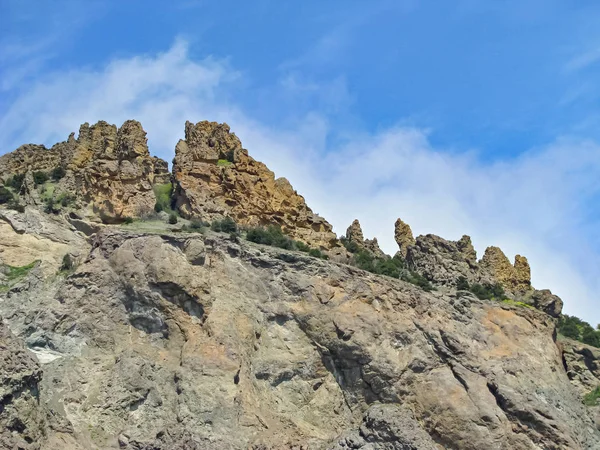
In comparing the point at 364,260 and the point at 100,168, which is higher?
the point at 364,260

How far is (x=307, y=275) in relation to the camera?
4309 cm

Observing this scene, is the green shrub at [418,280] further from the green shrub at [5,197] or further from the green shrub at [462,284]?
the green shrub at [5,197]

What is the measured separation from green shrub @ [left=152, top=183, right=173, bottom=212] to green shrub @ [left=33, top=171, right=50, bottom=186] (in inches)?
229

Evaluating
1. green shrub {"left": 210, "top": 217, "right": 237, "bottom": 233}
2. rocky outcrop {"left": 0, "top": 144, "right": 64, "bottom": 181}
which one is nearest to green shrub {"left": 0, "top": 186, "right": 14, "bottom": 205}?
rocky outcrop {"left": 0, "top": 144, "right": 64, "bottom": 181}

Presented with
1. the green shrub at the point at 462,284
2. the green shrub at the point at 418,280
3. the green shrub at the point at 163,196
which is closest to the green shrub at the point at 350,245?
the green shrub at the point at 418,280

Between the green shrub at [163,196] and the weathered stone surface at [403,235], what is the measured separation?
49.9 ft

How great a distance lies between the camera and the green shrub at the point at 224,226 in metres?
47.3

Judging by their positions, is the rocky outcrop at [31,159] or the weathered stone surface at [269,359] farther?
the rocky outcrop at [31,159]

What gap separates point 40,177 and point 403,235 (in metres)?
23.5

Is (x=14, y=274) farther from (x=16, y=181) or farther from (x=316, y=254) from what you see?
(x=316, y=254)

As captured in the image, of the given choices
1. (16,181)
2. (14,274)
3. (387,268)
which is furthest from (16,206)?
(387,268)

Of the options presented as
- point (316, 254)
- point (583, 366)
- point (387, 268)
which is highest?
point (387, 268)

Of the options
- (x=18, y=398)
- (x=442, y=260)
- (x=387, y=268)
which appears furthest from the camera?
(x=442, y=260)

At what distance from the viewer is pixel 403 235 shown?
61.0 metres
